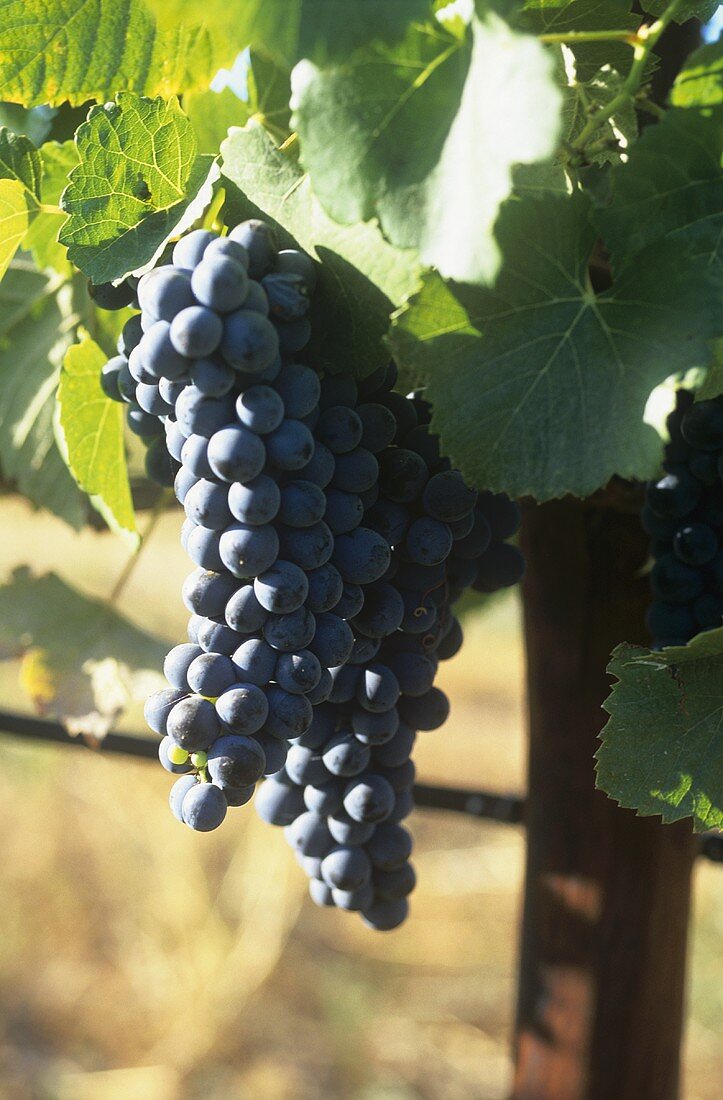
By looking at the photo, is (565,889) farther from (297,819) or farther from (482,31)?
(482,31)

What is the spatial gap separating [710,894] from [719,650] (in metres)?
2.14

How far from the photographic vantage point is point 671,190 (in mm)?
395

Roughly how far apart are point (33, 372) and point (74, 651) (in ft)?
0.81

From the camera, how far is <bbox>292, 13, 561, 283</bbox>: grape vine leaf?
350 mm

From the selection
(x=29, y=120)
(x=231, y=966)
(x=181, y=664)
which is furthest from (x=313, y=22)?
(x=231, y=966)

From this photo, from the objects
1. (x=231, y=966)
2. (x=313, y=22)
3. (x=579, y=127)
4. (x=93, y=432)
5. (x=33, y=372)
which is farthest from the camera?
(x=231, y=966)

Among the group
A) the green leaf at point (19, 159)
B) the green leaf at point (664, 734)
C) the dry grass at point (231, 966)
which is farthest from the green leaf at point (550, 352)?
the dry grass at point (231, 966)

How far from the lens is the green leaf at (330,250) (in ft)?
1.35

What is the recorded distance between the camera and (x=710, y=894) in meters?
2.36

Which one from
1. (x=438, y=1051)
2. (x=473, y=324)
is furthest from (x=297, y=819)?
(x=438, y=1051)

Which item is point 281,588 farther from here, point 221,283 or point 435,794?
point 435,794

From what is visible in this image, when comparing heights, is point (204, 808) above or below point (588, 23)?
below

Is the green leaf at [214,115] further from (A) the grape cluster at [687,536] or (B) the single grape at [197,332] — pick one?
(A) the grape cluster at [687,536]

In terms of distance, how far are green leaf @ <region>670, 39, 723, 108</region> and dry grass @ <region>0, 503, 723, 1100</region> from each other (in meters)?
1.75
